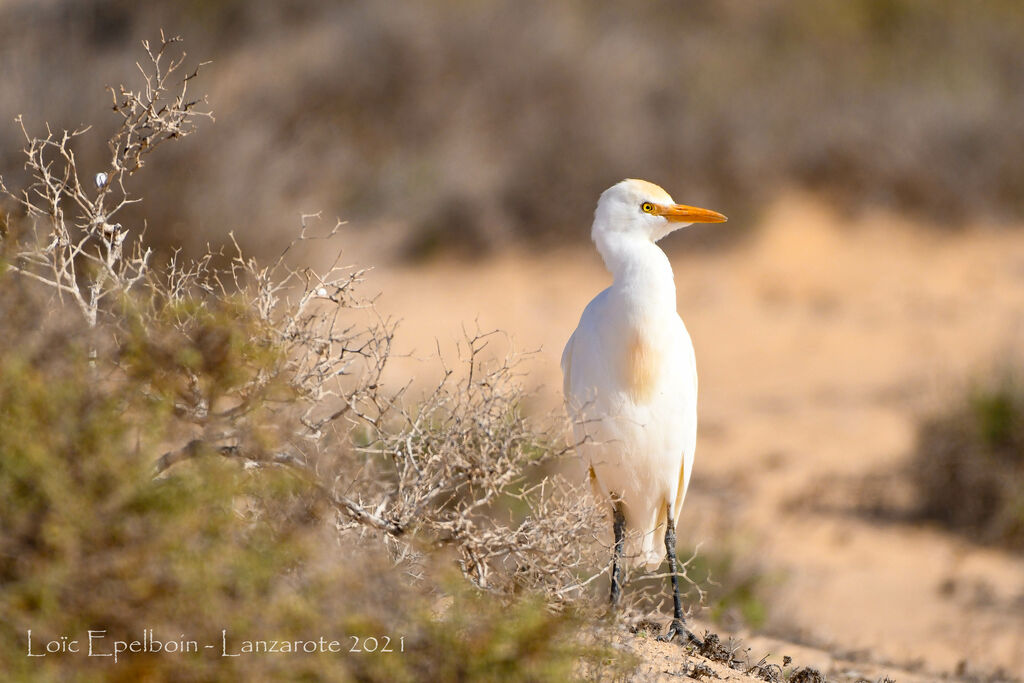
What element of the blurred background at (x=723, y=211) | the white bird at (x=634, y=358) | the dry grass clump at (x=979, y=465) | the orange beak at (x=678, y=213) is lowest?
the white bird at (x=634, y=358)

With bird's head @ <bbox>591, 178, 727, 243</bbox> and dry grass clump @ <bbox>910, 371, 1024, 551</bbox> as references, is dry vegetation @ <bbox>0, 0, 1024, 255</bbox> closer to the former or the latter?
dry grass clump @ <bbox>910, 371, 1024, 551</bbox>

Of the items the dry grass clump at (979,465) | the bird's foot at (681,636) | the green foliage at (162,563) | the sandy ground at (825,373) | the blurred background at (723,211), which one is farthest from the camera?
the blurred background at (723,211)

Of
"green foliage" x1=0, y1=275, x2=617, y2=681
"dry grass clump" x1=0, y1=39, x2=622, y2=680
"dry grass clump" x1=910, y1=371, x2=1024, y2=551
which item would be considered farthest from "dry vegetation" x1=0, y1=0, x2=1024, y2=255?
"green foliage" x1=0, y1=275, x2=617, y2=681

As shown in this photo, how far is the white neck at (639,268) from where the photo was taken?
3.78 metres

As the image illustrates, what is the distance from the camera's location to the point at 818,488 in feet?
27.3

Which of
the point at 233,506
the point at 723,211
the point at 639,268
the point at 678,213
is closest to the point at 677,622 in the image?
the point at 639,268

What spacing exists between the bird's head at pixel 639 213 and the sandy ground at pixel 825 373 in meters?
1.68

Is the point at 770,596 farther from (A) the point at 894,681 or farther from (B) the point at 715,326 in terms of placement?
(B) the point at 715,326

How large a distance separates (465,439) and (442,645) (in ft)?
2.56

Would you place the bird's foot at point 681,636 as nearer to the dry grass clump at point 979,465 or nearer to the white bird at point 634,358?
the white bird at point 634,358

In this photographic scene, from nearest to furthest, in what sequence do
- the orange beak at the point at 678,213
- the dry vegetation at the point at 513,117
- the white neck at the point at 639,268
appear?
1. the white neck at the point at 639,268
2. the orange beak at the point at 678,213
3. the dry vegetation at the point at 513,117

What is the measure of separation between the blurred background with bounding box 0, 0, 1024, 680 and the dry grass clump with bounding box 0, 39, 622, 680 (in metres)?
3.29

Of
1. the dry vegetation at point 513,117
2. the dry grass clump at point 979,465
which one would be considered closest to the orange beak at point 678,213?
the dry grass clump at point 979,465

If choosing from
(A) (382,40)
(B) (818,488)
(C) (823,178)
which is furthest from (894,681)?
(A) (382,40)
